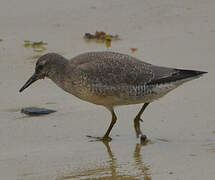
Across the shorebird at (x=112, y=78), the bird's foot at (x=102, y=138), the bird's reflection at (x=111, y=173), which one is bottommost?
the bird's reflection at (x=111, y=173)

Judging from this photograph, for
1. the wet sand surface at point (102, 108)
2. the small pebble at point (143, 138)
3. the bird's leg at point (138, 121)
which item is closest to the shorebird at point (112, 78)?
the bird's leg at point (138, 121)

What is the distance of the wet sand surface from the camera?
22.3ft

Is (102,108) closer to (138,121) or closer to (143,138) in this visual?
(138,121)

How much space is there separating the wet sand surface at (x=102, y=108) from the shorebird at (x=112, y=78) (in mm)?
384

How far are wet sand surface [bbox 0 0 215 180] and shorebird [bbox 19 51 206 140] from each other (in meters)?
0.38

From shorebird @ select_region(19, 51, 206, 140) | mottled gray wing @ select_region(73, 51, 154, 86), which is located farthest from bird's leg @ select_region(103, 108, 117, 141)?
mottled gray wing @ select_region(73, 51, 154, 86)

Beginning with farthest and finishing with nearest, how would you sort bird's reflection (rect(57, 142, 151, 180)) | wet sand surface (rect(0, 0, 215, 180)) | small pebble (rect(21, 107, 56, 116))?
small pebble (rect(21, 107, 56, 116)) < wet sand surface (rect(0, 0, 215, 180)) < bird's reflection (rect(57, 142, 151, 180))

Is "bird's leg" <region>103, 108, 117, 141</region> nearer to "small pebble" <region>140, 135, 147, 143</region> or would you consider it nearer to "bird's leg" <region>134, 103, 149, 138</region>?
"bird's leg" <region>134, 103, 149, 138</region>

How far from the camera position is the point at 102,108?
884 centimetres

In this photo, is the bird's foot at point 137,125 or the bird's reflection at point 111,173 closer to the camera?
the bird's reflection at point 111,173

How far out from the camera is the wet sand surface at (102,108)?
6789 mm

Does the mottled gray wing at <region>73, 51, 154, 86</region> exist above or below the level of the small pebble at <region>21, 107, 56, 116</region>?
above

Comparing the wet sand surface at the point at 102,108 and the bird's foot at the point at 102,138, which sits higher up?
the wet sand surface at the point at 102,108

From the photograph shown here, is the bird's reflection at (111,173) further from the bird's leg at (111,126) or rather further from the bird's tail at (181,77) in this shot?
the bird's tail at (181,77)
